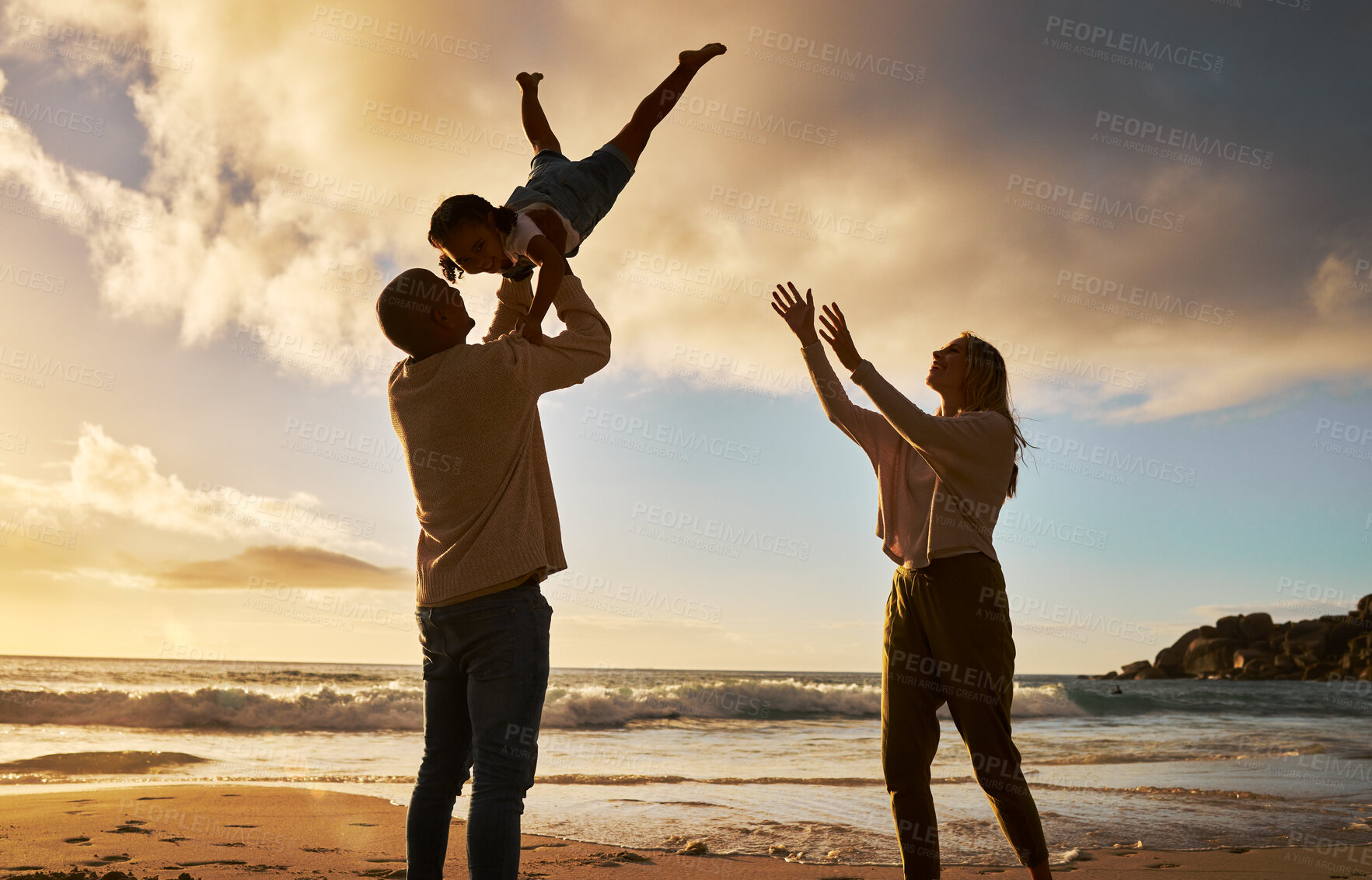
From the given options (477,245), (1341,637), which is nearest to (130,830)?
(477,245)

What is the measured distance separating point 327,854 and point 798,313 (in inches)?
140

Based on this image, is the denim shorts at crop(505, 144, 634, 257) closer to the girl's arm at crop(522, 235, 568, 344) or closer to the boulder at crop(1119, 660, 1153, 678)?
the girl's arm at crop(522, 235, 568, 344)

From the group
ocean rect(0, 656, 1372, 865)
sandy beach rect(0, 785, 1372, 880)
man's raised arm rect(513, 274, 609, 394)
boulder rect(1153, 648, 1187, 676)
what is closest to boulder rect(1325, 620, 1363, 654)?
boulder rect(1153, 648, 1187, 676)

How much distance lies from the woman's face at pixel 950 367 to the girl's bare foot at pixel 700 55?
140 cm

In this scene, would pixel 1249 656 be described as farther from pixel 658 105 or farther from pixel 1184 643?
pixel 658 105

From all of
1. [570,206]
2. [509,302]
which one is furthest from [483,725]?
[570,206]

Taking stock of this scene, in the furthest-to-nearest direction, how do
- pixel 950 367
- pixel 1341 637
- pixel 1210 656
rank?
1. pixel 1210 656
2. pixel 1341 637
3. pixel 950 367

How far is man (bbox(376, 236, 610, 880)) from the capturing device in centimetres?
179

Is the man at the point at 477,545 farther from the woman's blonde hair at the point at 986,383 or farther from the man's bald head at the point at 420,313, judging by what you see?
the woman's blonde hair at the point at 986,383

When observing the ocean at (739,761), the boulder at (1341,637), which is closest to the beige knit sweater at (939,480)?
the ocean at (739,761)

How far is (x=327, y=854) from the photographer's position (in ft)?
13.4

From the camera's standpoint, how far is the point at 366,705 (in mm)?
11570

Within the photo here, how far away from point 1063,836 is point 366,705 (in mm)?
9654

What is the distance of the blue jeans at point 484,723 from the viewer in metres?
1.76
